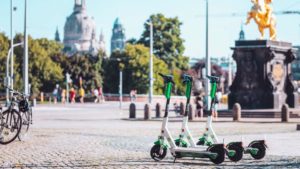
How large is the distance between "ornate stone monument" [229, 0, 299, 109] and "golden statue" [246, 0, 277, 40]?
4.91ft

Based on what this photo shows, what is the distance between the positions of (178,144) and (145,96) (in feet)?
225

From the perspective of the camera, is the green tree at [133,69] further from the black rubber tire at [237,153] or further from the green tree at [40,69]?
the black rubber tire at [237,153]

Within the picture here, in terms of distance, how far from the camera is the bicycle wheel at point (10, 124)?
1592 centimetres

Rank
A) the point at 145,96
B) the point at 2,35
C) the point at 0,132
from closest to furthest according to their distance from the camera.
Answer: the point at 0,132 → the point at 145,96 → the point at 2,35

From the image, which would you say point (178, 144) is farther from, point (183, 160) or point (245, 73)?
point (245, 73)

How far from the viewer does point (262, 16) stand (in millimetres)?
40594

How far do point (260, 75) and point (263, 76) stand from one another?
0.62ft


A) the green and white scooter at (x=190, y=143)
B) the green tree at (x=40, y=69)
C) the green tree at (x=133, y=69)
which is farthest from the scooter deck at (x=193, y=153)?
the green tree at (x=133, y=69)

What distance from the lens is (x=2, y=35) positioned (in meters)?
90.0

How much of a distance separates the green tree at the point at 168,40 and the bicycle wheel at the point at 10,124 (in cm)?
8168

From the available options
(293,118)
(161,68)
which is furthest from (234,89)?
(161,68)

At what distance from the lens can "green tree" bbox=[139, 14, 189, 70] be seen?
322 feet

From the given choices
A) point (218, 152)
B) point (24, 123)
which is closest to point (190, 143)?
point (218, 152)

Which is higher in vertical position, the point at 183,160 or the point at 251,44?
the point at 251,44
